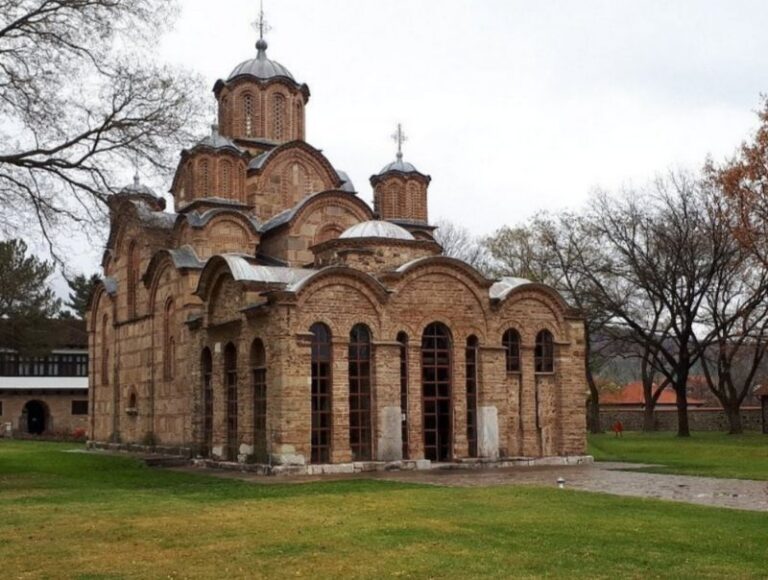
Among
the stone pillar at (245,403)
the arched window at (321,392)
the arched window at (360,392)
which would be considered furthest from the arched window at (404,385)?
the stone pillar at (245,403)

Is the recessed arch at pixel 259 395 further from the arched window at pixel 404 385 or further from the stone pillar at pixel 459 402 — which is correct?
the stone pillar at pixel 459 402

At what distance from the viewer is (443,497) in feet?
52.2

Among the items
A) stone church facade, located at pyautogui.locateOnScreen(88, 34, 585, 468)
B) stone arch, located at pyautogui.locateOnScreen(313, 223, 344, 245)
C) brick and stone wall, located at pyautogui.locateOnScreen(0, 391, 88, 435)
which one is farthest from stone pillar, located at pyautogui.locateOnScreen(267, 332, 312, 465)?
brick and stone wall, located at pyautogui.locateOnScreen(0, 391, 88, 435)

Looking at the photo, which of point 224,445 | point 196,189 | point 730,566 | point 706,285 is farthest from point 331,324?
point 706,285

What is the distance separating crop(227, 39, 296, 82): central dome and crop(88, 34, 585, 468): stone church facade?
327 millimetres

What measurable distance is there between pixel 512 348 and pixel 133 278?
1496 centimetres

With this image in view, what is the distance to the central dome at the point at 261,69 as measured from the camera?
33406 mm

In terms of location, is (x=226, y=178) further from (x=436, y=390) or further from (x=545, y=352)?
(x=545, y=352)

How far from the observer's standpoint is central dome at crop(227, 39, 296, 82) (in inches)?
1315

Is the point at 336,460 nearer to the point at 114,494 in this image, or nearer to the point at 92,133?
the point at 114,494

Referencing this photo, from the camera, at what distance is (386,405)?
23328mm

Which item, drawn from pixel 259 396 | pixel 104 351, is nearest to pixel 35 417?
pixel 104 351

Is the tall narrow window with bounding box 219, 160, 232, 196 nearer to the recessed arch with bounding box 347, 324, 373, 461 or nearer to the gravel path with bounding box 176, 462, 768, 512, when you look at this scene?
the recessed arch with bounding box 347, 324, 373, 461

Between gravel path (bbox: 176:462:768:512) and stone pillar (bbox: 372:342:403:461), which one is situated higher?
stone pillar (bbox: 372:342:403:461)
